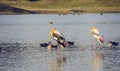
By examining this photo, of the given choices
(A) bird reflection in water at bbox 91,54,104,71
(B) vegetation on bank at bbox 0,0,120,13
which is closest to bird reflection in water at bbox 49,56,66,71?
(A) bird reflection in water at bbox 91,54,104,71

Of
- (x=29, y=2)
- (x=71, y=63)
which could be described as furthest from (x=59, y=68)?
(x=29, y=2)

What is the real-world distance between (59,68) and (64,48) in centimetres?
1186

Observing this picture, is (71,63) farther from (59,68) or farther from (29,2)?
(29,2)

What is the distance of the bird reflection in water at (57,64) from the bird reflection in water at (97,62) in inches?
77.6

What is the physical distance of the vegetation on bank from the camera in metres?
159

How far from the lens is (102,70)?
36.3 m

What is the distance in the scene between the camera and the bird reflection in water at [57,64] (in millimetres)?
37769

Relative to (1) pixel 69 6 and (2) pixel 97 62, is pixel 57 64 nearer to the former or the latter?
(2) pixel 97 62

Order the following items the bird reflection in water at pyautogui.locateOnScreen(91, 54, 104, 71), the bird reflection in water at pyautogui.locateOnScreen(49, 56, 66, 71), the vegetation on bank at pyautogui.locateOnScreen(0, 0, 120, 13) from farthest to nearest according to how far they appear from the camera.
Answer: the vegetation on bank at pyautogui.locateOnScreen(0, 0, 120, 13), the bird reflection in water at pyautogui.locateOnScreen(49, 56, 66, 71), the bird reflection in water at pyautogui.locateOnScreen(91, 54, 104, 71)

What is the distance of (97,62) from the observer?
4019cm

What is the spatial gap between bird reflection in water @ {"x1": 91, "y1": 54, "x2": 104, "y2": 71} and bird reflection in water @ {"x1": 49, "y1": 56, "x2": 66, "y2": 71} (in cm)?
197

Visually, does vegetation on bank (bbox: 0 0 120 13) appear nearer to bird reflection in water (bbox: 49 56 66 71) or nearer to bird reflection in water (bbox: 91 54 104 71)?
bird reflection in water (bbox: 91 54 104 71)

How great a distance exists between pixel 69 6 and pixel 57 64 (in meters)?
129

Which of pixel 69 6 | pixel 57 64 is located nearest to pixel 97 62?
pixel 57 64
